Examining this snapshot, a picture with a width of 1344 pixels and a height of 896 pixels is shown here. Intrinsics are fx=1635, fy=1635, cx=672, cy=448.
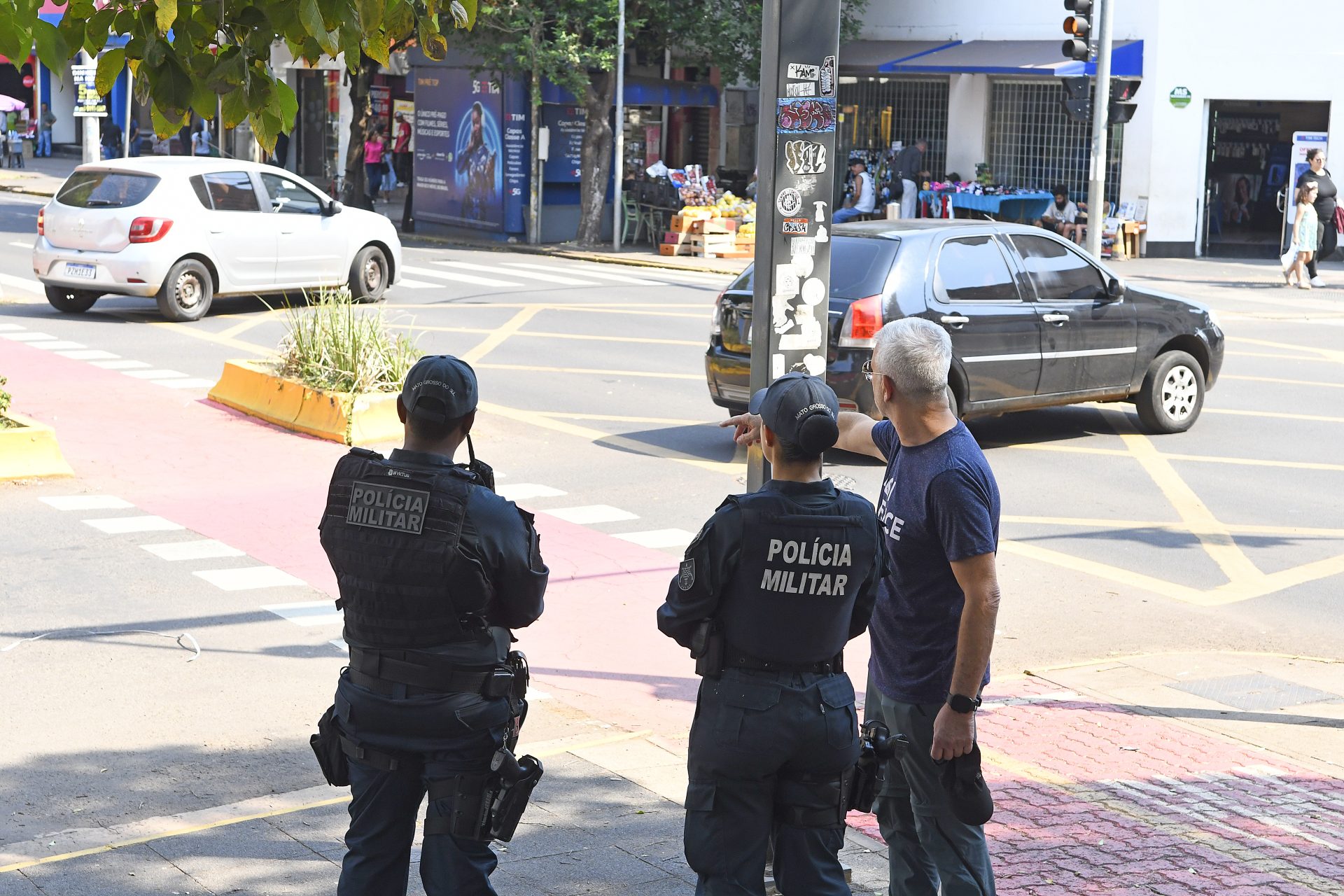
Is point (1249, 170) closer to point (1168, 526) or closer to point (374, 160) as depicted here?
point (374, 160)

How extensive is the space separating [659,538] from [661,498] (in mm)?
1020

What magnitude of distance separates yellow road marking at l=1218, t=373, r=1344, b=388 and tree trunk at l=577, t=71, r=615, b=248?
47.0 ft

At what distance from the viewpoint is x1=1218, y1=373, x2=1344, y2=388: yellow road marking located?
51.7 feet

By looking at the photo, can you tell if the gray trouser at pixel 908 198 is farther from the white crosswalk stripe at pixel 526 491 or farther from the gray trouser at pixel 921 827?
the gray trouser at pixel 921 827

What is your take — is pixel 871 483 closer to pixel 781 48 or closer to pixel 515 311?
pixel 781 48

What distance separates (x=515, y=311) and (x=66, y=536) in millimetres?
10777

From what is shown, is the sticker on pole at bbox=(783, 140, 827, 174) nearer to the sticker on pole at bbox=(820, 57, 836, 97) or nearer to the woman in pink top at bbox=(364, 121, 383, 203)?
the sticker on pole at bbox=(820, 57, 836, 97)

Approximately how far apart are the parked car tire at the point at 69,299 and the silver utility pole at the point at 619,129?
11905 millimetres

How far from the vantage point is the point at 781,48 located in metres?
5.04

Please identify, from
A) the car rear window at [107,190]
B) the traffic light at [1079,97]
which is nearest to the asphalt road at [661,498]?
the car rear window at [107,190]

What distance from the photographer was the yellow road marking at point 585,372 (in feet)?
50.3

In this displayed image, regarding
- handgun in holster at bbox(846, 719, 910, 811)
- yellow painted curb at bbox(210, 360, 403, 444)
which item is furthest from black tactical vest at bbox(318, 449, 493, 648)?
yellow painted curb at bbox(210, 360, 403, 444)

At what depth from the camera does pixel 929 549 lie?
428 centimetres

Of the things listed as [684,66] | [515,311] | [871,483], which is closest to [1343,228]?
[684,66]
